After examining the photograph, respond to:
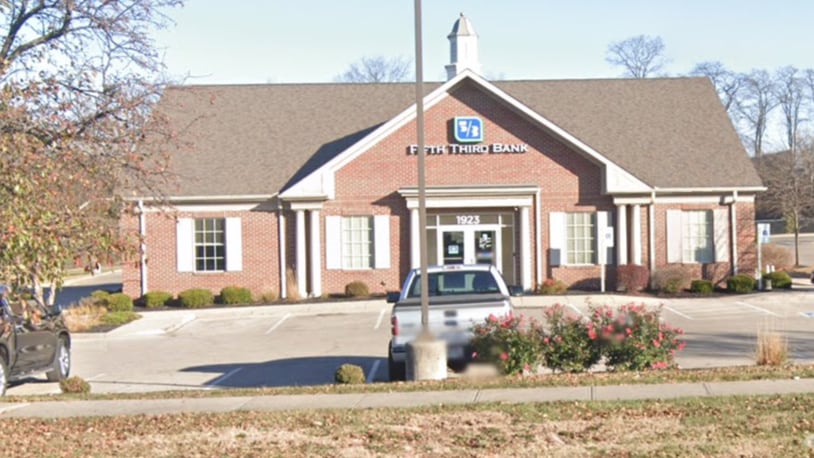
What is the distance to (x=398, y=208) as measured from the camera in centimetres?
3384

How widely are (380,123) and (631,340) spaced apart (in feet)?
75.4

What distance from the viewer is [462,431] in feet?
34.3

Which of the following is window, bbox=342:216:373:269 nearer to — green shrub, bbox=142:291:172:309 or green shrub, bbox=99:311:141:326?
green shrub, bbox=142:291:172:309

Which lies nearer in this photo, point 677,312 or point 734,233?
point 677,312

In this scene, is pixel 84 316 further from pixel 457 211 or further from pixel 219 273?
pixel 457 211

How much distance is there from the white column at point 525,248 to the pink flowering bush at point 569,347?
18492 mm

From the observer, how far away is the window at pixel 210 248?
34.4 m

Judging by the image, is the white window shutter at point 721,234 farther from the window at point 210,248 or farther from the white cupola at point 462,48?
the window at point 210,248

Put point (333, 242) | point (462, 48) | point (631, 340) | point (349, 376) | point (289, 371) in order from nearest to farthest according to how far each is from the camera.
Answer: point (631, 340) < point (349, 376) < point (289, 371) < point (333, 242) < point (462, 48)

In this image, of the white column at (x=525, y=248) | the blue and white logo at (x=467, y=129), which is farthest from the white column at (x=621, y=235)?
the blue and white logo at (x=467, y=129)

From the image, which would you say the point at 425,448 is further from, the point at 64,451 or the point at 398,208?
the point at 398,208

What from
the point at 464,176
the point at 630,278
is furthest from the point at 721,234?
the point at 464,176

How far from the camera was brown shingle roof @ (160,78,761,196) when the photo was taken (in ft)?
115

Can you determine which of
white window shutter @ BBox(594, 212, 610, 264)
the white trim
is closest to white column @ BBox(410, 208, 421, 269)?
the white trim
